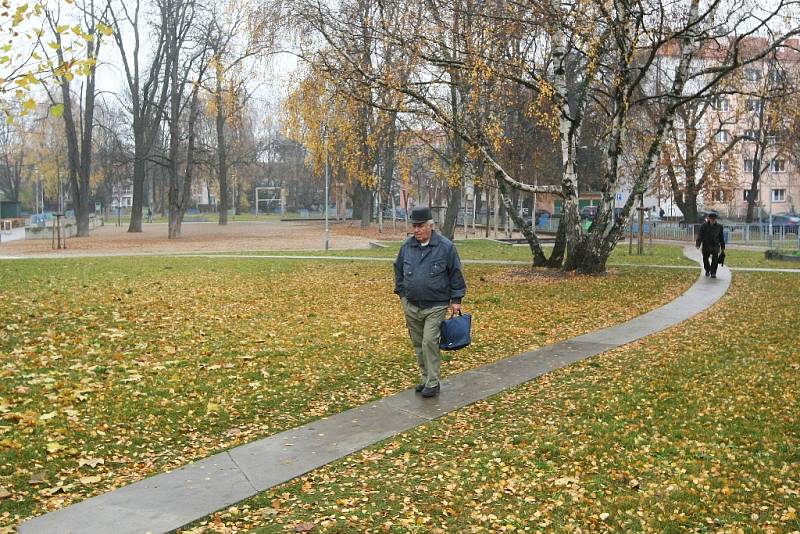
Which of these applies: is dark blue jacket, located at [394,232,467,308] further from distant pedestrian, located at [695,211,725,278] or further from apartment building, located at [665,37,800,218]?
distant pedestrian, located at [695,211,725,278]

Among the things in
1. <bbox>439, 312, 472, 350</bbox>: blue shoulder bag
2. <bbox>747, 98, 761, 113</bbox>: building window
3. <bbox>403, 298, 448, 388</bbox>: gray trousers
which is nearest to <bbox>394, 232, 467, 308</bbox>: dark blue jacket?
<bbox>403, 298, 448, 388</bbox>: gray trousers

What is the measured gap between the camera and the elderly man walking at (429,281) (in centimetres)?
800

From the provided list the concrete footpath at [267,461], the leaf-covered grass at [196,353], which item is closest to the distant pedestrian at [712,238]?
the leaf-covered grass at [196,353]

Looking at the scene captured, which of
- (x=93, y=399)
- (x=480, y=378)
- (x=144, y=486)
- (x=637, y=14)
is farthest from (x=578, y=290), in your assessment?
(x=144, y=486)

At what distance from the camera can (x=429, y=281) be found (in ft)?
26.2

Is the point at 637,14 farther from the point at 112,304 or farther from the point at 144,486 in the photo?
the point at 144,486

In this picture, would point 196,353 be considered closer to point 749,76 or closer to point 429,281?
point 429,281

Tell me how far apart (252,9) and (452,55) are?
6.61 metres

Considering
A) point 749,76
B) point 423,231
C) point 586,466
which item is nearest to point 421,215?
point 423,231

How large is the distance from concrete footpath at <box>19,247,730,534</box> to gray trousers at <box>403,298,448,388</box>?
0.89 ft

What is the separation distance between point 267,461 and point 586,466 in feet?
8.07

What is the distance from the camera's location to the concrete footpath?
5.09 meters

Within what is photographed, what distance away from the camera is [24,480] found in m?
5.72

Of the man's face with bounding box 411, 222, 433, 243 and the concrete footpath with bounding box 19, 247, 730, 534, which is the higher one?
the man's face with bounding box 411, 222, 433, 243
